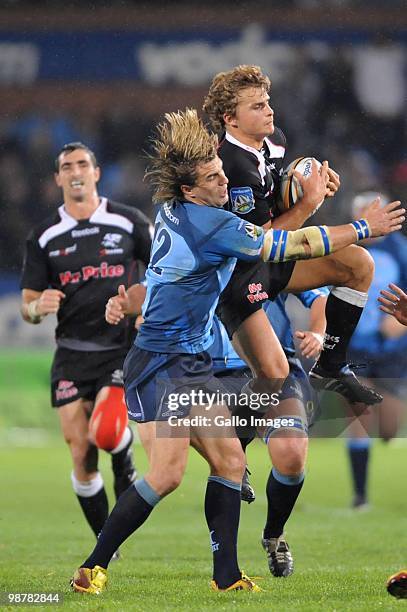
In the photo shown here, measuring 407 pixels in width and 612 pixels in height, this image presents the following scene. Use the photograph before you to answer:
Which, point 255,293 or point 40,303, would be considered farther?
point 40,303

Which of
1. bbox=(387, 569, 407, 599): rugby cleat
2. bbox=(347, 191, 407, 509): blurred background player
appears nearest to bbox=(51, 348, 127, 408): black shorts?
bbox=(347, 191, 407, 509): blurred background player

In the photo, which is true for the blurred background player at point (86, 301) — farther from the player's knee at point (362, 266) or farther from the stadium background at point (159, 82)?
the stadium background at point (159, 82)

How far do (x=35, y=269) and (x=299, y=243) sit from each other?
2.80 meters

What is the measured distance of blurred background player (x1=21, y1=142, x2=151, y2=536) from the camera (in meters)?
7.64

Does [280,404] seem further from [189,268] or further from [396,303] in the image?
[189,268]

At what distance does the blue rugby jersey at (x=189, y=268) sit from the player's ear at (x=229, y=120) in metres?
0.88

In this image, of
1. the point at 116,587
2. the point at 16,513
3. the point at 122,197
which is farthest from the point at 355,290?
the point at 122,197

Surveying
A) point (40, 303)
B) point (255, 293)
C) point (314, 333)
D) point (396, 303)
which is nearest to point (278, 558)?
point (314, 333)

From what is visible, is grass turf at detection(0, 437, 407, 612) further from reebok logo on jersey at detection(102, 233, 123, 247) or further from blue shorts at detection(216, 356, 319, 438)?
reebok logo on jersey at detection(102, 233, 123, 247)

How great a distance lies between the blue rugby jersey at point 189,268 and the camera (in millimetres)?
5293

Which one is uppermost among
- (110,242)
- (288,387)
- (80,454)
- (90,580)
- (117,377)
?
(110,242)

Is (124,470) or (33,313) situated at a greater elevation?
(33,313)

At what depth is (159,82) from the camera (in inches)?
760

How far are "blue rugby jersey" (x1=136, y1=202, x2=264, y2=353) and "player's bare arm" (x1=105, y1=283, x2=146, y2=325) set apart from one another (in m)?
0.75
